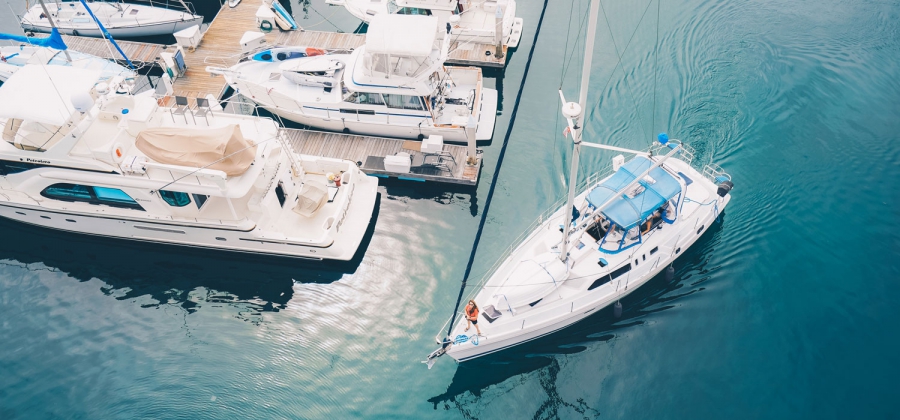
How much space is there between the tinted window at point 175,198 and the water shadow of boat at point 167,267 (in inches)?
102

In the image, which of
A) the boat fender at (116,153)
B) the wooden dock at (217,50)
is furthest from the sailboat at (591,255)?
the wooden dock at (217,50)

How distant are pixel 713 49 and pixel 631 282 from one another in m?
16.1

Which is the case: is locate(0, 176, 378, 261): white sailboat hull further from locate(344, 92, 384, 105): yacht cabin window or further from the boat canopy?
the boat canopy

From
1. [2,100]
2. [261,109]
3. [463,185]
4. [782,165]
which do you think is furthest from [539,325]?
[2,100]

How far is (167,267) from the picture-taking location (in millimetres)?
23359

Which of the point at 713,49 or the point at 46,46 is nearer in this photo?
the point at 46,46

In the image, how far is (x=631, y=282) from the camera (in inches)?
829

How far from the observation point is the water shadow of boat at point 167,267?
22.6 metres

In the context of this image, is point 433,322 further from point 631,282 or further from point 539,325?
point 631,282

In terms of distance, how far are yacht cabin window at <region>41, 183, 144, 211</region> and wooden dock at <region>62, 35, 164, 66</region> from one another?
1041cm

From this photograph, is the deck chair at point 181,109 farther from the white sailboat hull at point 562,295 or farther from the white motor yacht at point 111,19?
the white sailboat hull at point 562,295

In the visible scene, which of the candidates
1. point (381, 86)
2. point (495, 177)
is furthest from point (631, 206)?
point (381, 86)

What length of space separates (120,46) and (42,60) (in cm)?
437

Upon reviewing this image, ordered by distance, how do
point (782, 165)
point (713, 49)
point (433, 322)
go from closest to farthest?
point (433, 322)
point (782, 165)
point (713, 49)
